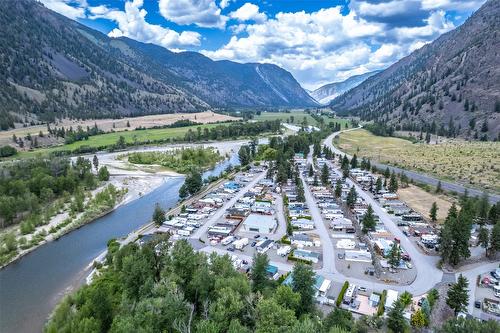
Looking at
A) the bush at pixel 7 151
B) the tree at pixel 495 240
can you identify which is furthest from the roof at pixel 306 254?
the bush at pixel 7 151

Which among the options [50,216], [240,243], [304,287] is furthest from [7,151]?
[304,287]

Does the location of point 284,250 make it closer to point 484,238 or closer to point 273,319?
point 273,319

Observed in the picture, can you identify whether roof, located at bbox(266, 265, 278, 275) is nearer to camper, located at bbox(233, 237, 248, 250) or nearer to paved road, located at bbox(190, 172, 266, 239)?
camper, located at bbox(233, 237, 248, 250)

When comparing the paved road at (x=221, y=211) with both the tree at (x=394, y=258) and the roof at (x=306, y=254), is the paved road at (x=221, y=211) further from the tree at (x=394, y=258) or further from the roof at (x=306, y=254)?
the tree at (x=394, y=258)

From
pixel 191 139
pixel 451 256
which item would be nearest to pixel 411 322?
pixel 451 256

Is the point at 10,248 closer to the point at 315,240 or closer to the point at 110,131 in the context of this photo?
the point at 315,240

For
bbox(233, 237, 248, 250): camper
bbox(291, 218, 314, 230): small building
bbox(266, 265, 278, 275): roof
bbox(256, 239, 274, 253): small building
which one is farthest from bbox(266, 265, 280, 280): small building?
bbox(291, 218, 314, 230): small building
